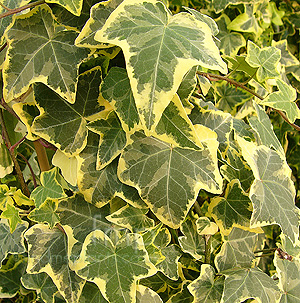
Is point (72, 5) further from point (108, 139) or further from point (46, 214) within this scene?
point (46, 214)

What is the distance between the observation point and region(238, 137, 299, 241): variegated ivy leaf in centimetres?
58

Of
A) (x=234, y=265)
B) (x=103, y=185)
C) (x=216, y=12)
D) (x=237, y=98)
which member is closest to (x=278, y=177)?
(x=234, y=265)

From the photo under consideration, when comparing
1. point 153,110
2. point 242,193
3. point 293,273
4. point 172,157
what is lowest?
point 293,273

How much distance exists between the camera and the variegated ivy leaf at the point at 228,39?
3.78 feet

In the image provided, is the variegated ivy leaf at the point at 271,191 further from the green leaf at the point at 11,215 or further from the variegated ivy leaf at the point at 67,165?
the green leaf at the point at 11,215

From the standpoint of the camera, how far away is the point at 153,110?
43 cm

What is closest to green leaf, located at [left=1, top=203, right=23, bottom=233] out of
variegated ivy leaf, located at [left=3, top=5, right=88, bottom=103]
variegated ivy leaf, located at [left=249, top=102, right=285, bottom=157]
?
variegated ivy leaf, located at [left=3, top=5, right=88, bottom=103]

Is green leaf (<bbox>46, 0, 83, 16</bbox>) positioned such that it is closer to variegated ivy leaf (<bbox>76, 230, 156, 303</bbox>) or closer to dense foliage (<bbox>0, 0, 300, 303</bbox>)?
dense foliage (<bbox>0, 0, 300, 303</bbox>)

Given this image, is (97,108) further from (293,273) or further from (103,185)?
(293,273)

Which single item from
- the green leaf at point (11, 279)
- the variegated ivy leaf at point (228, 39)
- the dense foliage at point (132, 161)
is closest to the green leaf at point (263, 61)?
the dense foliage at point (132, 161)

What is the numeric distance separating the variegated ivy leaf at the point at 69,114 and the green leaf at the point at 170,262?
25 cm

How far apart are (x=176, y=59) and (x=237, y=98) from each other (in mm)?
662

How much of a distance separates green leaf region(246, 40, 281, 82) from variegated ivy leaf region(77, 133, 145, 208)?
371 millimetres

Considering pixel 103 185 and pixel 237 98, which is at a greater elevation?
pixel 103 185
